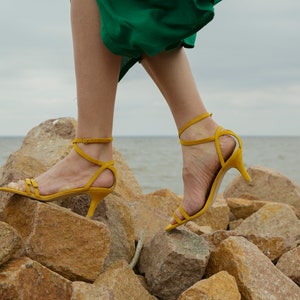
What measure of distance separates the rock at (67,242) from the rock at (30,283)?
0.14 metres

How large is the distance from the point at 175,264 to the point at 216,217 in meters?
1.20

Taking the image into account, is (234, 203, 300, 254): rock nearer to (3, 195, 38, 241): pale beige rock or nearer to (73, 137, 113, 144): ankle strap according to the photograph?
(73, 137, 113, 144): ankle strap

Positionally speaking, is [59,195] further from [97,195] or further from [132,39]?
[132,39]

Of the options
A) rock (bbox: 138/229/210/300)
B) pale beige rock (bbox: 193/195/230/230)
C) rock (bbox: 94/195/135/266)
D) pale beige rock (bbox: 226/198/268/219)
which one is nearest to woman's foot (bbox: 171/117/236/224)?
rock (bbox: 138/229/210/300)

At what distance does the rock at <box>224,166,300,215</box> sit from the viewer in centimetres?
468

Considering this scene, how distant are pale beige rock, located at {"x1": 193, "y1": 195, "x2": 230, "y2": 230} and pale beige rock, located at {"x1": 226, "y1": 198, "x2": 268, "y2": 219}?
0.26 meters

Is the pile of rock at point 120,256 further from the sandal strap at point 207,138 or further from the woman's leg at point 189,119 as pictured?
the sandal strap at point 207,138

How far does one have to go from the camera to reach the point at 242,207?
399 cm

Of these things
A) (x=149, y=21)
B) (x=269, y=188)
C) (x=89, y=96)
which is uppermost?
(x=149, y=21)

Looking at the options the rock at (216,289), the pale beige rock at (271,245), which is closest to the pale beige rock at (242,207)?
the pale beige rock at (271,245)

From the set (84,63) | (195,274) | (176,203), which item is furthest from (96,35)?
(176,203)

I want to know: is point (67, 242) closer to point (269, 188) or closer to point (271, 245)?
point (271, 245)

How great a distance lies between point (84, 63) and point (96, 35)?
12 centimetres

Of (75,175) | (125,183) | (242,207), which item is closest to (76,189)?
(75,175)
